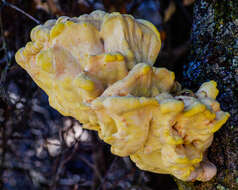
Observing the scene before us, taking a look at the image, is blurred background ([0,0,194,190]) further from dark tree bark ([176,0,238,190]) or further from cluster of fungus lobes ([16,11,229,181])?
cluster of fungus lobes ([16,11,229,181])

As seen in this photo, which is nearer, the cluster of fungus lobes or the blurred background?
the cluster of fungus lobes

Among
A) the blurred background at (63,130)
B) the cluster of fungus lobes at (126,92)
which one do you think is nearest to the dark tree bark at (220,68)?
the cluster of fungus lobes at (126,92)

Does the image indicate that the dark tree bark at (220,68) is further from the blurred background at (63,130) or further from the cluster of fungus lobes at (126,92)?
the blurred background at (63,130)

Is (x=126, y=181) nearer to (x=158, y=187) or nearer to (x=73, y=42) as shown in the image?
(x=158, y=187)

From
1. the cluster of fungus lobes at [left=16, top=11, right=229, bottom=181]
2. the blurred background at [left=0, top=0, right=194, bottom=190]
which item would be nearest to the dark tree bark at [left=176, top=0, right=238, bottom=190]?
the cluster of fungus lobes at [left=16, top=11, right=229, bottom=181]

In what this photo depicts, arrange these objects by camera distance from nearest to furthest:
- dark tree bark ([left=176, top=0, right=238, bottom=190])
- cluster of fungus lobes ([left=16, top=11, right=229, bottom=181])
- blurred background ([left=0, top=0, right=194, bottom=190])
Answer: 1. cluster of fungus lobes ([left=16, top=11, right=229, bottom=181])
2. dark tree bark ([left=176, top=0, right=238, bottom=190])
3. blurred background ([left=0, top=0, right=194, bottom=190])

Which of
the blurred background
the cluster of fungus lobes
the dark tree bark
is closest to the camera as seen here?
the cluster of fungus lobes
